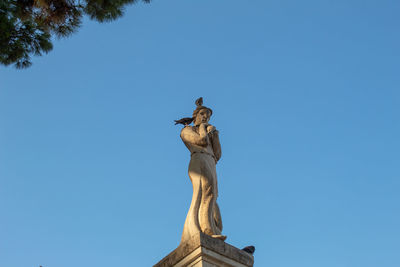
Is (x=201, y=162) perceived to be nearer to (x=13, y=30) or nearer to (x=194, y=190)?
(x=194, y=190)

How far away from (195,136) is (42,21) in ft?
13.7

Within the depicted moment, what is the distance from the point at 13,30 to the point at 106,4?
1.81 m

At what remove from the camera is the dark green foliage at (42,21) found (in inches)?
381

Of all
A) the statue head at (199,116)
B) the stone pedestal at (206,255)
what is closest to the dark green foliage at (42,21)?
the statue head at (199,116)

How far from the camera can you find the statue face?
873cm

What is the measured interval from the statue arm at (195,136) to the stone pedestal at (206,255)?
1819 mm

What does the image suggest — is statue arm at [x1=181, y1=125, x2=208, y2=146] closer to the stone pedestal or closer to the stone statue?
the stone statue

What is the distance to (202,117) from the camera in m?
8.75

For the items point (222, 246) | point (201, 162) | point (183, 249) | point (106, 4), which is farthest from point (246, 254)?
point (106, 4)

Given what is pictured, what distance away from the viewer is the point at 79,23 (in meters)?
10.2

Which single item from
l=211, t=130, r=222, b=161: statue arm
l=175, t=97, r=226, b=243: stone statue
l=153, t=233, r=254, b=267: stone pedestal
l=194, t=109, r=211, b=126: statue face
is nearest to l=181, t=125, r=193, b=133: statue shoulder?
l=175, t=97, r=226, b=243: stone statue

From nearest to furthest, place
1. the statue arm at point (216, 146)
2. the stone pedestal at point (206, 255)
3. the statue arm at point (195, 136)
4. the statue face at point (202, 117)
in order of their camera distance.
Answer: the stone pedestal at point (206, 255) → the statue arm at point (195, 136) → the statue arm at point (216, 146) → the statue face at point (202, 117)

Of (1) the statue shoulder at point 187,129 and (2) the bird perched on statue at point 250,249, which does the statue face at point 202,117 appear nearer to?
(1) the statue shoulder at point 187,129

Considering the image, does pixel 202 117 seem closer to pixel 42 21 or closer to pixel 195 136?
pixel 195 136
